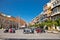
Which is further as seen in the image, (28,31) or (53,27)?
(53,27)

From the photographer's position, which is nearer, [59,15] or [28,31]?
[28,31]

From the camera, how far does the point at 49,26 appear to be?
76.2m

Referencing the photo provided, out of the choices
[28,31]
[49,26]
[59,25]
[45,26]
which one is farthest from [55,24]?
[28,31]

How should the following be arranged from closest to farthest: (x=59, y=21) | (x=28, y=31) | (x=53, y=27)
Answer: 1. (x=28, y=31)
2. (x=59, y=21)
3. (x=53, y=27)

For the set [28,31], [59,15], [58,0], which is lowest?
[28,31]

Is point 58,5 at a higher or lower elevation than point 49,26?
higher

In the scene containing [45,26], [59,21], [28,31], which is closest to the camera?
[28,31]

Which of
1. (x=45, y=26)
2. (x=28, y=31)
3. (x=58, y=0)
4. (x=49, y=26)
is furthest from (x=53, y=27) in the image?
(x=28, y=31)

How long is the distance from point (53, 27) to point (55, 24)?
4.19 meters

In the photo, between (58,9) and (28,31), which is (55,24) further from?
(28,31)

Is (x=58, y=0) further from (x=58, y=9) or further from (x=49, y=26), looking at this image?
(x=49, y=26)

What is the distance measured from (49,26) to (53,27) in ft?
13.1

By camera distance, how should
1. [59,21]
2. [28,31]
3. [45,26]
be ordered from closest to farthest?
[28,31] → [59,21] → [45,26]

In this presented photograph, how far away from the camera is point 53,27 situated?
72.4 metres
